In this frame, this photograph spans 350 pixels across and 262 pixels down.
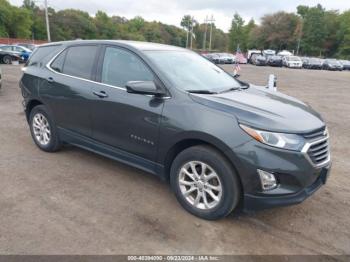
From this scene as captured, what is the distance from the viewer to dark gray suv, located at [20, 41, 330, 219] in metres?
3.29

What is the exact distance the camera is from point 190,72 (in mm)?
4320

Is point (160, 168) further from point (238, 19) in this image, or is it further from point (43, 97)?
point (238, 19)

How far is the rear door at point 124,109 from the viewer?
3922mm

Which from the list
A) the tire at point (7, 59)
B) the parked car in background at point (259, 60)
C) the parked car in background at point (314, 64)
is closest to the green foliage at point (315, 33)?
the parked car in background at point (314, 64)

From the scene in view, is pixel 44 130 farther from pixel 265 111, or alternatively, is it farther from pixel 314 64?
pixel 314 64

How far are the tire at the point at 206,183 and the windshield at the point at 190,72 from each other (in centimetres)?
80

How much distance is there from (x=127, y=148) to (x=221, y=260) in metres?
1.76

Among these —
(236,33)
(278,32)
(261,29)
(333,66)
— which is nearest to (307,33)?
(278,32)

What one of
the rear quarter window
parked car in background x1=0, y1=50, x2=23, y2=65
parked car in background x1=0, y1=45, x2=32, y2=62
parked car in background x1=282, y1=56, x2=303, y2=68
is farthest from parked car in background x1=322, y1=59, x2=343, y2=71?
the rear quarter window

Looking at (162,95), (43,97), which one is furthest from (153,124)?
(43,97)

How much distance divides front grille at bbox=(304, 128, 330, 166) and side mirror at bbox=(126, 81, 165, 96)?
157cm

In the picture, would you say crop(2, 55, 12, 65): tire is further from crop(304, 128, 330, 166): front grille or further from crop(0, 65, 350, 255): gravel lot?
crop(304, 128, 330, 166): front grille

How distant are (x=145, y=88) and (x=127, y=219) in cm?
138

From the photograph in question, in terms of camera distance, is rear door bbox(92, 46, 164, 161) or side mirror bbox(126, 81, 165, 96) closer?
side mirror bbox(126, 81, 165, 96)
